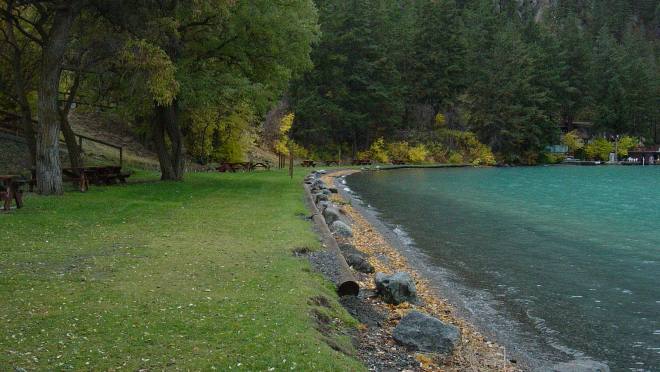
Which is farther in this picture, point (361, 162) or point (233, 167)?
point (361, 162)

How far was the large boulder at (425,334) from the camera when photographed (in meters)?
8.63

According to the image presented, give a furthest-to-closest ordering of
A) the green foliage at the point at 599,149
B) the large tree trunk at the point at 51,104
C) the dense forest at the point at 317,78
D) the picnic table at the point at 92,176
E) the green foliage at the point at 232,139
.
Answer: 1. the green foliage at the point at 599,149
2. the green foliage at the point at 232,139
3. the picnic table at the point at 92,176
4. the dense forest at the point at 317,78
5. the large tree trunk at the point at 51,104

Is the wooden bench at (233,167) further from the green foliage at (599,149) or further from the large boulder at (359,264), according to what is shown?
the green foliage at (599,149)

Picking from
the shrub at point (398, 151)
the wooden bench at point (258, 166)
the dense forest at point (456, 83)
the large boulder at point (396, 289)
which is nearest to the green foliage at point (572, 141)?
the dense forest at point (456, 83)

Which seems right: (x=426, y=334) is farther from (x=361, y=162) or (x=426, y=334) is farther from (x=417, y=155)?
(x=417, y=155)

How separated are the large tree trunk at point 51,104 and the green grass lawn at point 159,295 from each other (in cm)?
394

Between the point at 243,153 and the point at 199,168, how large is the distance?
836 cm

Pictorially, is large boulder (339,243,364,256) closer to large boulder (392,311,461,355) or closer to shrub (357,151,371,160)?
large boulder (392,311,461,355)

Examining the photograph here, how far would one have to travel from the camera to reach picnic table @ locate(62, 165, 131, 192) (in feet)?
76.4

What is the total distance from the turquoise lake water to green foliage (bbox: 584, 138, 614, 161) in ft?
229

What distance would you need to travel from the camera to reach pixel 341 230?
1866 cm

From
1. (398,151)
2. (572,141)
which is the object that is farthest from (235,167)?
(572,141)

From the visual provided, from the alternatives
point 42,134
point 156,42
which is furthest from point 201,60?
point 42,134

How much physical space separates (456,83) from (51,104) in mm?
73576
